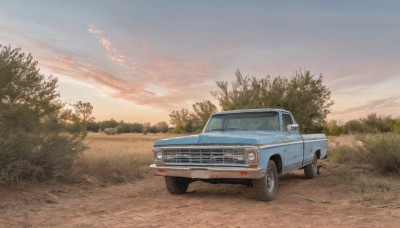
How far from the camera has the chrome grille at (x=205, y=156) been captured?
6.82m

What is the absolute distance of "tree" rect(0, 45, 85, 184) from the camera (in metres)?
8.34

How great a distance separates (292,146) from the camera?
8.52 metres

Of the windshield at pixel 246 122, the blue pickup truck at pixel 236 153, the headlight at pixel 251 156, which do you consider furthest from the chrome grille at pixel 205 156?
the windshield at pixel 246 122

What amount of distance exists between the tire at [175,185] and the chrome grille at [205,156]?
0.61 m

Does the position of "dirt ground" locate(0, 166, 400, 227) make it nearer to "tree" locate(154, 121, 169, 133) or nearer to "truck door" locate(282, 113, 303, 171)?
"truck door" locate(282, 113, 303, 171)

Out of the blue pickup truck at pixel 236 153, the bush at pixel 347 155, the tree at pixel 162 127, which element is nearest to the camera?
the blue pickup truck at pixel 236 153

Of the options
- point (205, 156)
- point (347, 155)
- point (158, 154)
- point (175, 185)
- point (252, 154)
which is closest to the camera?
point (252, 154)

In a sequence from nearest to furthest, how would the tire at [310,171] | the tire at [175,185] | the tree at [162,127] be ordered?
the tire at [175,185], the tire at [310,171], the tree at [162,127]

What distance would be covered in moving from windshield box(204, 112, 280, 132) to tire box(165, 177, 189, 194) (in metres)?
1.38

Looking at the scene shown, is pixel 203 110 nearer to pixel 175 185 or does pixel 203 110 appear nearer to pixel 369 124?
pixel 175 185

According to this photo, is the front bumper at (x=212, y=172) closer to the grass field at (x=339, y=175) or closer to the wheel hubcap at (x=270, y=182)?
the wheel hubcap at (x=270, y=182)

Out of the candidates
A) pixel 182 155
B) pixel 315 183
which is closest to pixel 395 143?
pixel 315 183

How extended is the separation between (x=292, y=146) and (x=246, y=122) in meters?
1.16

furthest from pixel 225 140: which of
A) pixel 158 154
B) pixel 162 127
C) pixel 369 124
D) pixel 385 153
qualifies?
pixel 162 127
